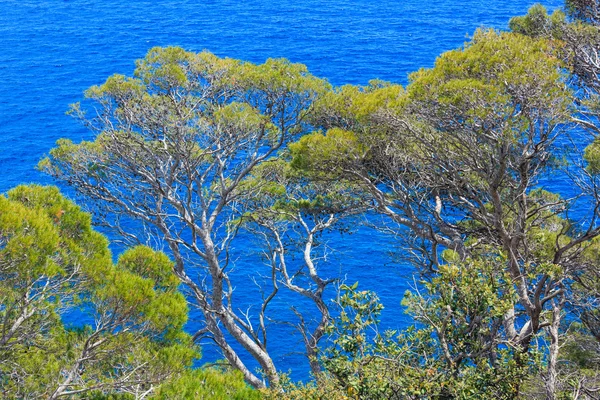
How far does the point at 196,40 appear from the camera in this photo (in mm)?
49938

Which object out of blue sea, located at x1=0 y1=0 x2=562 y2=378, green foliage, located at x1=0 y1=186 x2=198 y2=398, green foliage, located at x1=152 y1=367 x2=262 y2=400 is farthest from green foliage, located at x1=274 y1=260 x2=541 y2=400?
blue sea, located at x1=0 y1=0 x2=562 y2=378

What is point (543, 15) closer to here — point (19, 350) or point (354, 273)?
point (354, 273)

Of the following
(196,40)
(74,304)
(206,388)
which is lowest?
(196,40)

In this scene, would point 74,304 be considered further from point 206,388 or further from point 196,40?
point 196,40

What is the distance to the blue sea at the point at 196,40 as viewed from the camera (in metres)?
39.3

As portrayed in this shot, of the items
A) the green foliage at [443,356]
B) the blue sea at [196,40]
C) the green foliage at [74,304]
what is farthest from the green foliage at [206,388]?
the blue sea at [196,40]

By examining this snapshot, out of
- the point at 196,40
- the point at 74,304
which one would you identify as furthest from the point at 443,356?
the point at 196,40

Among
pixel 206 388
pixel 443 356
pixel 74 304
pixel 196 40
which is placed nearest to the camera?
pixel 443 356

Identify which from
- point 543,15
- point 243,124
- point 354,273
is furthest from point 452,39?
point 243,124

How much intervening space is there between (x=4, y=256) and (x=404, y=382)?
570 centimetres

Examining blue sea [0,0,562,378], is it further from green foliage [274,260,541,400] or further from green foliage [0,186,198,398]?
green foliage [274,260,541,400]

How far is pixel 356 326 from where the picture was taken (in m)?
9.17

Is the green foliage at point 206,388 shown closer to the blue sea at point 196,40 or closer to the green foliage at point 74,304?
the green foliage at point 74,304

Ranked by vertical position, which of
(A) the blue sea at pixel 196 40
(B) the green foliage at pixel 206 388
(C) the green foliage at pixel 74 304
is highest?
(C) the green foliage at pixel 74 304
